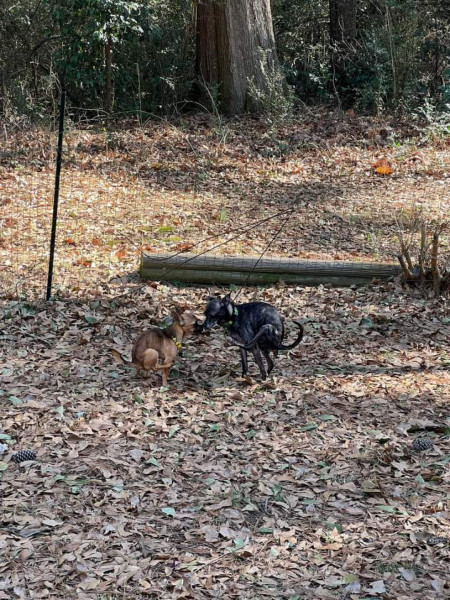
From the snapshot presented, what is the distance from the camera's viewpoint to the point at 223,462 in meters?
6.24

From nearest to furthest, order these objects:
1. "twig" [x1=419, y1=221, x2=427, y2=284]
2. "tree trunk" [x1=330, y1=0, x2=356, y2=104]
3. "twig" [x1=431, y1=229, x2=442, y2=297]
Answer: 1. "twig" [x1=431, y1=229, x2=442, y2=297]
2. "twig" [x1=419, y1=221, x2=427, y2=284]
3. "tree trunk" [x1=330, y1=0, x2=356, y2=104]

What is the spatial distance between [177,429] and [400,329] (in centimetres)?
305

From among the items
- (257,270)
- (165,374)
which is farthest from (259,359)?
(257,270)

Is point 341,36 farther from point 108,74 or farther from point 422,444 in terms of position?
point 422,444

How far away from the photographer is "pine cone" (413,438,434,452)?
21.0 feet

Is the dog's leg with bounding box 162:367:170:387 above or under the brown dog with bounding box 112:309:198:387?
under

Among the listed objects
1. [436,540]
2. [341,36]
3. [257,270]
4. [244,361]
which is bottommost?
[436,540]

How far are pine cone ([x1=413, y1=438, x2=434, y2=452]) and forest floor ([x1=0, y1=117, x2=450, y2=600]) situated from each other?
37mm

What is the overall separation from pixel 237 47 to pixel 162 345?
411 inches

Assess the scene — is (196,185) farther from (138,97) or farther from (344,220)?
(138,97)

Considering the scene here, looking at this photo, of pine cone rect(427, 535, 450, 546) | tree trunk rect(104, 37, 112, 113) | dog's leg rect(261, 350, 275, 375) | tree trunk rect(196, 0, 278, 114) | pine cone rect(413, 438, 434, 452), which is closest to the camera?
pine cone rect(427, 535, 450, 546)

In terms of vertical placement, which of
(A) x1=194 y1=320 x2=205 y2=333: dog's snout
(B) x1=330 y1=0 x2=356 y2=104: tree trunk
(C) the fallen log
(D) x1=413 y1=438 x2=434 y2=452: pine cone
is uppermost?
(B) x1=330 y1=0 x2=356 y2=104: tree trunk

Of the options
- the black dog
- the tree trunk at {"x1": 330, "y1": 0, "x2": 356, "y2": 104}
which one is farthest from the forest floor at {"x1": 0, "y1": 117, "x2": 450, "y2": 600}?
the tree trunk at {"x1": 330, "y1": 0, "x2": 356, "y2": 104}

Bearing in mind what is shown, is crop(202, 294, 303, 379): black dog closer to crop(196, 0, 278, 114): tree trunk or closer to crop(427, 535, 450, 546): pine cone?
crop(427, 535, 450, 546): pine cone
